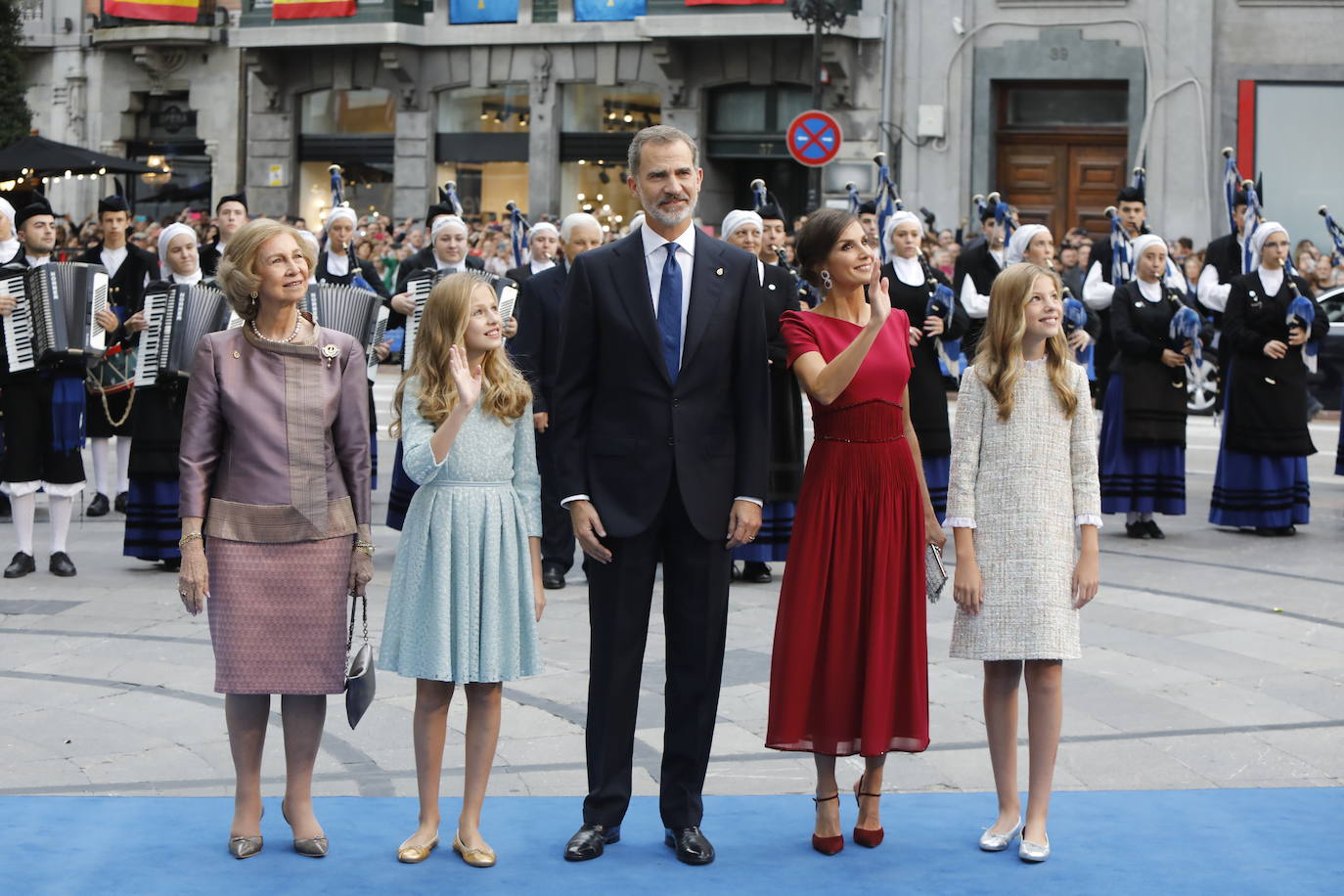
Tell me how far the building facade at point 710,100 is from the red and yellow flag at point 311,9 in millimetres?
196

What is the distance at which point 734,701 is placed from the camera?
7.62 m

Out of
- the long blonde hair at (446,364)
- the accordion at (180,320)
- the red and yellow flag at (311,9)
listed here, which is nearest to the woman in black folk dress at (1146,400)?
the accordion at (180,320)

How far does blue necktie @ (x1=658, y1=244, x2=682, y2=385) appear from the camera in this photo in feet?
18.2

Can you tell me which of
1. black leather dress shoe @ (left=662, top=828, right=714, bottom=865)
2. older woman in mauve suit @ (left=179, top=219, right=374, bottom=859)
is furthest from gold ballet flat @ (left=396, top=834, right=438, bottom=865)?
black leather dress shoe @ (left=662, top=828, right=714, bottom=865)

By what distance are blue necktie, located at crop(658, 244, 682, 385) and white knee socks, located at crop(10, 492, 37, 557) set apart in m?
6.23

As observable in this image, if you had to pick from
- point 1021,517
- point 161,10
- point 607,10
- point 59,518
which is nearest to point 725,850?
point 1021,517

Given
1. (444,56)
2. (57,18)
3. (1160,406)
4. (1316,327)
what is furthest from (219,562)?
(57,18)

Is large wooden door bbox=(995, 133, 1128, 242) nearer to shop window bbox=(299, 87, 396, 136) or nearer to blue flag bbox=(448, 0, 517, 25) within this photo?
blue flag bbox=(448, 0, 517, 25)

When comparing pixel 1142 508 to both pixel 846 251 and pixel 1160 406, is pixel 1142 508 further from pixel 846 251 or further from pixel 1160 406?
pixel 846 251

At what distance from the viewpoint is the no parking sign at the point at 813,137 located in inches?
801

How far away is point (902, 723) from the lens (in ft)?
18.6

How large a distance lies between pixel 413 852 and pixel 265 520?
105 cm

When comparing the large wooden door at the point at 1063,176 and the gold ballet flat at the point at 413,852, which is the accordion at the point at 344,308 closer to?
the gold ballet flat at the point at 413,852

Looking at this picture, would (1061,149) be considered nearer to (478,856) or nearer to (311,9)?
(311,9)
